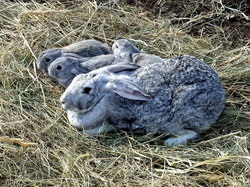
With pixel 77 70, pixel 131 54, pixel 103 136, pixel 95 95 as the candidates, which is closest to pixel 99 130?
pixel 103 136

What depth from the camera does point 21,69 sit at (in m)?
5.70

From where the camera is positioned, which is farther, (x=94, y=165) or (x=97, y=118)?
(x=97, y=118)

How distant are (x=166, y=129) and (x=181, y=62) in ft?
1.90

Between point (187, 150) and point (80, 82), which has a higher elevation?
point (80, 82)

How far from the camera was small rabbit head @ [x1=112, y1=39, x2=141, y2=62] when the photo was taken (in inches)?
216

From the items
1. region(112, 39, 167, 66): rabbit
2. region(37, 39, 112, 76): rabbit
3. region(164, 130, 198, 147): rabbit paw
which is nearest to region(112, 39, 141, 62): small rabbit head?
region(112, 39, 167, 66): rabbit

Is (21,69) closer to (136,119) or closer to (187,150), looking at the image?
(136,119)

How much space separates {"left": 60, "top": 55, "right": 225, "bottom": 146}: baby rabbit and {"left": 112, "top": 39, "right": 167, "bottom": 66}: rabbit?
40cm

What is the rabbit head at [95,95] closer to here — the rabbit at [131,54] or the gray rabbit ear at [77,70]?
the gray rabbit ear at [77,70]

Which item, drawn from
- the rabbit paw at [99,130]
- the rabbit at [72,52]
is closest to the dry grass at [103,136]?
the rabbit paw at [99,130]

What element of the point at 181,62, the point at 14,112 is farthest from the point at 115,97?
the point at 14,112

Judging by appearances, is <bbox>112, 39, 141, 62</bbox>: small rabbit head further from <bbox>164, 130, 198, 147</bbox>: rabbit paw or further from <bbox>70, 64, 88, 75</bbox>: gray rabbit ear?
<bbox>164, 130, 198, 147</bbox>: rabbit paw

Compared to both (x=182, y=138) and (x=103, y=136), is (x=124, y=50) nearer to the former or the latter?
(x=103, y=136)

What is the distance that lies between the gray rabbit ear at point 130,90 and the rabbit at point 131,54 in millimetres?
567
